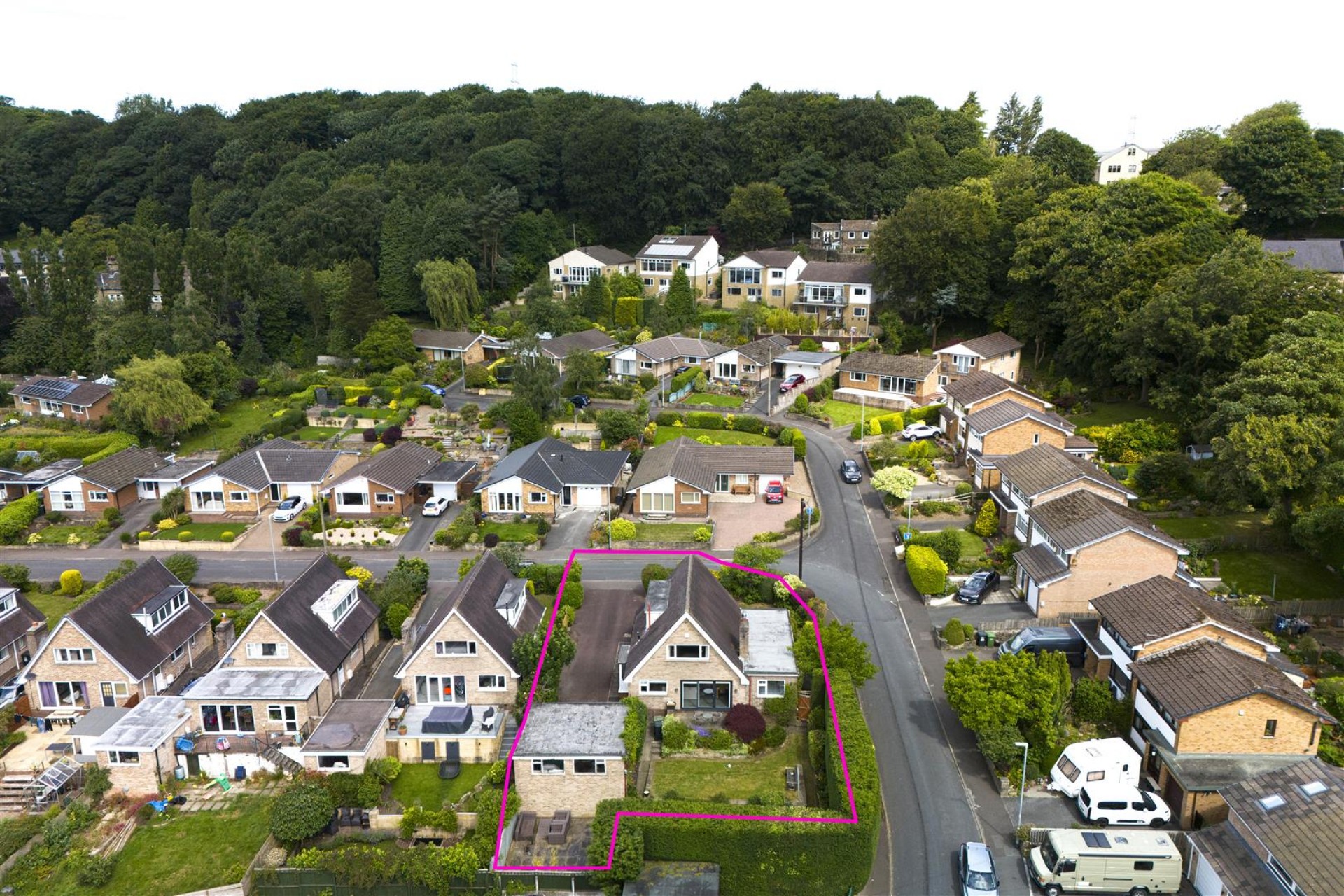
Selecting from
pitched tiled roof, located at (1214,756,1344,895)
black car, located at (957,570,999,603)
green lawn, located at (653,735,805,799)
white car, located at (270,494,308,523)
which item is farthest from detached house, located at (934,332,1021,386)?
pitched tiled roof, located at (1214,756,1344,895)

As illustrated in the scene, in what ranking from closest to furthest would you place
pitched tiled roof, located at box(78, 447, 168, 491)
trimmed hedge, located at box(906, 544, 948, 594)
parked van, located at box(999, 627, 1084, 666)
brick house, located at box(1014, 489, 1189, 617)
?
parked van, located at box(999, 627, 1084, 666)
brick house, located at box(1014, 489, 1189, 617)
trimmed hedge, located at box(906, 544, 948, 594)
pitched tiled roof, located at box(78, 447, 168, 491)

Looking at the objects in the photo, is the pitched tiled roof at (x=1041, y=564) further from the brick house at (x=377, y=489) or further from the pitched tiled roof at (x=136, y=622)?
the pitched tiled roof at (x=136, y=622)

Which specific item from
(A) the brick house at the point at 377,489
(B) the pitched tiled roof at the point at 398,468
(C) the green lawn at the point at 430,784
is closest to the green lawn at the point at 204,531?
(A) the brick house at the point at 377,489

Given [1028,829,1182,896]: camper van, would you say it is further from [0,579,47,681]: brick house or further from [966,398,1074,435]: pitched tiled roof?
[0,579,47,681]: brick house

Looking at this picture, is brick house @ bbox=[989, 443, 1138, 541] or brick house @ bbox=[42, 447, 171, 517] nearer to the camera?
brick house @ bbox=[989, 443, 1138, 541]

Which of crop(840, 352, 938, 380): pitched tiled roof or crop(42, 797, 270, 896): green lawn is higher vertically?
crop(840, 352, 938, 380): pitched tiled roof

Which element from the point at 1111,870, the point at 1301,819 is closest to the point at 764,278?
the point at 1111,870

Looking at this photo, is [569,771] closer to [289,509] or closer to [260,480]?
[289,509]
